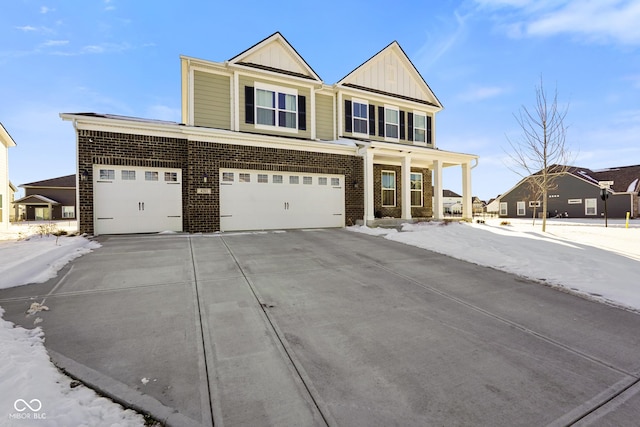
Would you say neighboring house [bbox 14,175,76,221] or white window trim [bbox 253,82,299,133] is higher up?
white window trim [bbox 253,82,299,133]

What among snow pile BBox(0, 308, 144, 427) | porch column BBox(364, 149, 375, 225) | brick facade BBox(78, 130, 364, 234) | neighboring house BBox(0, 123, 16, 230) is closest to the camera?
snow pile BBox(0, 308, 144, 427)

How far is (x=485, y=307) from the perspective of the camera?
411cm

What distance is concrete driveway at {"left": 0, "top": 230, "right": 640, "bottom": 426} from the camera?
2162 millimetres

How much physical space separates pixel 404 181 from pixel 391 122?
3830 mm

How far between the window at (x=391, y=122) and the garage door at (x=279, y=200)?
4719 mm

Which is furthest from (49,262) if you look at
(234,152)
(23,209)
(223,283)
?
(23,209)

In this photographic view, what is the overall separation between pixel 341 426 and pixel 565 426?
1582 millimetres

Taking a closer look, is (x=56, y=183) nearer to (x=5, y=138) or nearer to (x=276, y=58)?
(x=5, y=138)

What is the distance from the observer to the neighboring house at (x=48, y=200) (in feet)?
110

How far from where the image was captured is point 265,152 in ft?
37.0

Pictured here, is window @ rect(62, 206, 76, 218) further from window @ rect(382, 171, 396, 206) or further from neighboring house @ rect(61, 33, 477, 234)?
window @ rect(382, 171, 396, 206)

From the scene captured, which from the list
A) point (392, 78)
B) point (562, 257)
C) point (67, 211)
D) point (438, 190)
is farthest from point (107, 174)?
point (67, 211)

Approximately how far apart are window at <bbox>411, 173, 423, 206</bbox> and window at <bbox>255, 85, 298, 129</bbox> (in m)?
7.44

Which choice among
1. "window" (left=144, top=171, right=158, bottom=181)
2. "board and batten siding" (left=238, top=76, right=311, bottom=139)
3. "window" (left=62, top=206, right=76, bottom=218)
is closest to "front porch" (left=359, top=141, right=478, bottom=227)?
"board and batten siding" (left=238, top=76, right=311, bottom=139)
